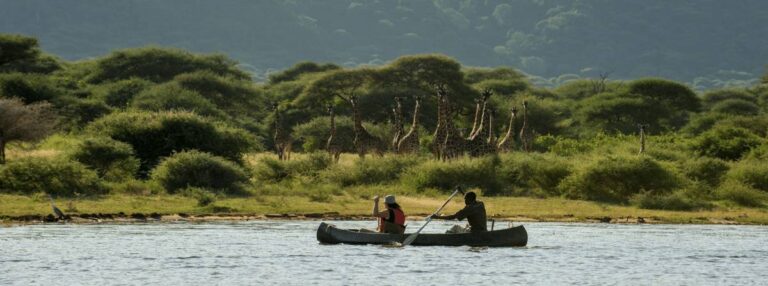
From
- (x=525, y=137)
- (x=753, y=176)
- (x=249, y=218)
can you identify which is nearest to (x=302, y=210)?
(x=249, y=218)

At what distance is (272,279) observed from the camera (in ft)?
73.5

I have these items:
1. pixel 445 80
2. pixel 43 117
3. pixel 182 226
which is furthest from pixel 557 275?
pixel 445 80

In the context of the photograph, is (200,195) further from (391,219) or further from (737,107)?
(737,107)

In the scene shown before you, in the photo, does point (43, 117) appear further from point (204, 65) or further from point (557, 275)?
point (204, 65)

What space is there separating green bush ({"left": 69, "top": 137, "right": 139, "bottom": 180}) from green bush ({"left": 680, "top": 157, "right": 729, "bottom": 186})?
18.1 metres

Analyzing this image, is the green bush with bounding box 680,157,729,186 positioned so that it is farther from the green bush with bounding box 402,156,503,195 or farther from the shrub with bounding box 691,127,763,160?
the shrub with bounding box 691,127,763,160

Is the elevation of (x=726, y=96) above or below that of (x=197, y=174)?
above

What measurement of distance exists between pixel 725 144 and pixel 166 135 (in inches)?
879

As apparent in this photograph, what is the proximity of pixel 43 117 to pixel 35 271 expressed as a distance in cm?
2677

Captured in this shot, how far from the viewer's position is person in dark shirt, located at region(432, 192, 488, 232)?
27.5m

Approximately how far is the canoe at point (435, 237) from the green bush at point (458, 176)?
13837 millimetres

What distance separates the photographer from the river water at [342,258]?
73.9 feet

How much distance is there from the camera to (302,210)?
37.3 meters

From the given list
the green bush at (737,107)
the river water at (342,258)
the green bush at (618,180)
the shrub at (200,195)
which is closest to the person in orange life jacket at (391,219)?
the river water at (342,258)
